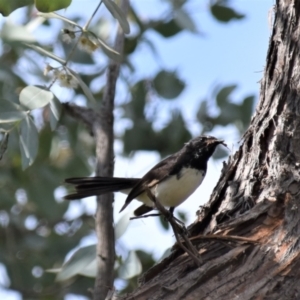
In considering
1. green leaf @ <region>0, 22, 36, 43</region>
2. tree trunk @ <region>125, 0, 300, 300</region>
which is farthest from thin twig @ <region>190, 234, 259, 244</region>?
green leaf @ <region>0, 22, 36, 43</region>

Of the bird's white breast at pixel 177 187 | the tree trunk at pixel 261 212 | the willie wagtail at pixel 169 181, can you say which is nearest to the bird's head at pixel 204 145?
the willie wagtail at pixel 169 181

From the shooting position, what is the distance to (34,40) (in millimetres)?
3078

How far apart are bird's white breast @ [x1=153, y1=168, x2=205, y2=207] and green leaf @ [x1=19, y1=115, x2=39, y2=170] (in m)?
0.72

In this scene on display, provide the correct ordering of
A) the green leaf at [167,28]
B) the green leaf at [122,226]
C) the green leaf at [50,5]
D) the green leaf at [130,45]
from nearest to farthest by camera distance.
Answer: the green leaf at [50,5], the green leaf at [122,226], the green leaf at [130,45], the green leaf at [167,28]

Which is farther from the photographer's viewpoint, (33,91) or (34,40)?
(34,40)

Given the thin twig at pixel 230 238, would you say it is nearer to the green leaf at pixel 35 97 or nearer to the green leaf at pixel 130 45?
the green leaf at pixel 35 97

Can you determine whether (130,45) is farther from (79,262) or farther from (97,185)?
(79,262)

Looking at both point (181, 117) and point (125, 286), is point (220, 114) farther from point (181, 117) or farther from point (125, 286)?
point (125, 286)

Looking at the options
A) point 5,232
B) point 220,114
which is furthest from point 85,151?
point 220,114

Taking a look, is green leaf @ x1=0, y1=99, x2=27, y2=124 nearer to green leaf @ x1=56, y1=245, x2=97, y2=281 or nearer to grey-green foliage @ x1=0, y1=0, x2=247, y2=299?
grey-green foliage @ x1=0, y1=0, x2=247, y2=299

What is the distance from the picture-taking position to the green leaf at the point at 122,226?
3.14m

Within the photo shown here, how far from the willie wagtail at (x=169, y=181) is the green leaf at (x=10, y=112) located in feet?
2.05

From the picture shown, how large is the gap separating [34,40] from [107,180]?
684 millimetres

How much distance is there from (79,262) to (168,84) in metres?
1.19
